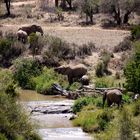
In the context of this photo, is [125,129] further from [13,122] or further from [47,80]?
[47,80]

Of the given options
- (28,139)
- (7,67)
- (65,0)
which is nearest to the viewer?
(28,139)

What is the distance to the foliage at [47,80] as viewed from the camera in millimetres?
43325

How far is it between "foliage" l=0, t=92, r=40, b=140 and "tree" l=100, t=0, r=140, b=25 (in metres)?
31.3

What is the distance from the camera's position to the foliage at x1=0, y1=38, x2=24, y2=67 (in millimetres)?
49391

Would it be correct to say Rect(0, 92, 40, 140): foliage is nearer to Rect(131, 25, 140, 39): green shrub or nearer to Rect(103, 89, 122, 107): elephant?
Rect(103, 89, 122, 107): elephant

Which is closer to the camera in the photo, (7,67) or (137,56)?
(137,56)

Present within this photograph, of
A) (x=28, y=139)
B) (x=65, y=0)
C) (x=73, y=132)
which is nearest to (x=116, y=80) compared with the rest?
(x=73, y=132)

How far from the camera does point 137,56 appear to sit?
38844 millimetres

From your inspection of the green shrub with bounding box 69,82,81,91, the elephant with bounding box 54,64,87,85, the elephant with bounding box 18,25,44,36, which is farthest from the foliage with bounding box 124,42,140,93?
the elephant with bounding box 18,25,44,36

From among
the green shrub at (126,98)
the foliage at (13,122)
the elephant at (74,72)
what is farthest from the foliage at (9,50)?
the foliage at (13,122)

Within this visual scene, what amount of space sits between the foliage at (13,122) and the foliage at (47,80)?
13.9 meters

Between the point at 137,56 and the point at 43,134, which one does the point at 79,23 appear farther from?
the point at 43,134

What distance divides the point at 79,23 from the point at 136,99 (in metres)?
26.5

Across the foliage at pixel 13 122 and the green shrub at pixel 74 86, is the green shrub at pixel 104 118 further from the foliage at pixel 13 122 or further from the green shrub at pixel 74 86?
the green shrub at pixel 74 86
